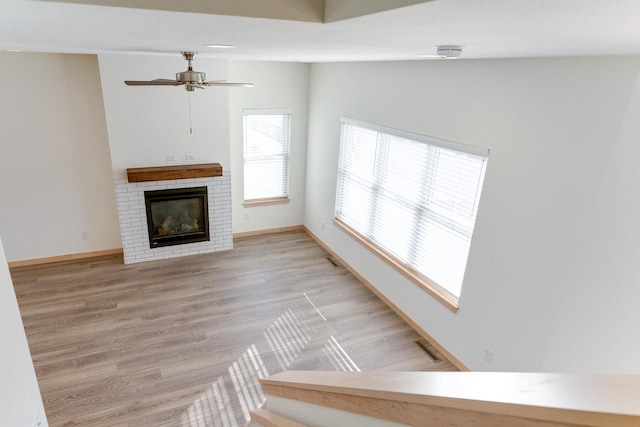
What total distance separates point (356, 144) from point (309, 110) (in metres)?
1.43

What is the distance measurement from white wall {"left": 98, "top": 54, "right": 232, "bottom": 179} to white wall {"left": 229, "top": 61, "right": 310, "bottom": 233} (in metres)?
0.30

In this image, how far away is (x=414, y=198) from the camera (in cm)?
384

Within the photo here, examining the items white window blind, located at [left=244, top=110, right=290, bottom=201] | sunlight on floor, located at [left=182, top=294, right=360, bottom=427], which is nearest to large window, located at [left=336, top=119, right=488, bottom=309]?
sunlight on floor, located at [left=182, top=294, right=360, bottom=427]

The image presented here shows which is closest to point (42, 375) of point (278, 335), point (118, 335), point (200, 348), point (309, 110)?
point (118, 335)

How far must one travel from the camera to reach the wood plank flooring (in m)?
3.03

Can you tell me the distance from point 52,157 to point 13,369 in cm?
425

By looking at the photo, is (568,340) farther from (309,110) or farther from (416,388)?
(309,110)

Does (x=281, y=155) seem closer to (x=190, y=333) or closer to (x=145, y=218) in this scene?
(x=145, y=218)

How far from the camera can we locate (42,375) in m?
3.19

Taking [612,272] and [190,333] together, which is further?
[190,333]

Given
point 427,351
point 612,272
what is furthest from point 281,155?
Answer: point 612,272

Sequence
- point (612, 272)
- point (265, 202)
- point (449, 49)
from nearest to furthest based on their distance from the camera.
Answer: point (449, 49) < point (612, 272) < point (265, 202)

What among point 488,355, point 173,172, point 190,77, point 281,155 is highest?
point 190,77

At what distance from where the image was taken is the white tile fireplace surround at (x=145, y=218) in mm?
4820
